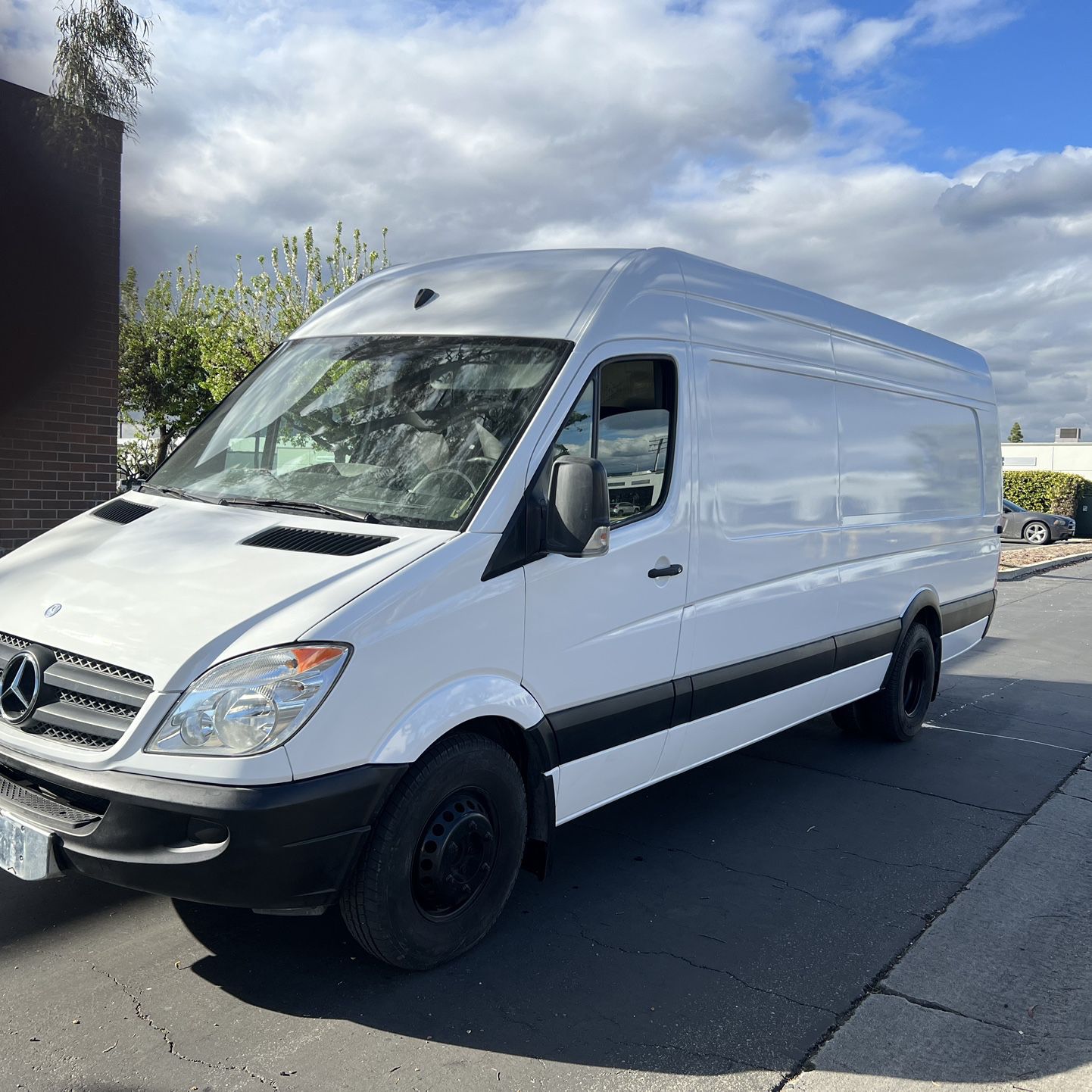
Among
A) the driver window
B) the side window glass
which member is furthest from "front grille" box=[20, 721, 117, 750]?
the side window glass

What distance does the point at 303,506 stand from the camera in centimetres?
387

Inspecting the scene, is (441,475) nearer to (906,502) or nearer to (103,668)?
(103,668)

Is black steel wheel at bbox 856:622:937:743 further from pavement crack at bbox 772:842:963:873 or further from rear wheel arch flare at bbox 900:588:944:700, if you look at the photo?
pavement crack at bbox 772:842:963:873

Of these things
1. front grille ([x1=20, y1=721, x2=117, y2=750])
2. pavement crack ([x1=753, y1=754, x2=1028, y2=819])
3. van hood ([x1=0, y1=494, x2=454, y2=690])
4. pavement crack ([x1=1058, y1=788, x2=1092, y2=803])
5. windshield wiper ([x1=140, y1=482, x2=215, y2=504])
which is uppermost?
windshield wiper ([x1=140, y1=482, x2=215, y2=504])

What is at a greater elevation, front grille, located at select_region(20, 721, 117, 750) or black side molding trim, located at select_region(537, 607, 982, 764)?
front grille, located at select_region(20, 721, 117, 750)

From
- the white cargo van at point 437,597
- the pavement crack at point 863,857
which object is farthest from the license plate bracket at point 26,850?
the pavement crack at point 863,857

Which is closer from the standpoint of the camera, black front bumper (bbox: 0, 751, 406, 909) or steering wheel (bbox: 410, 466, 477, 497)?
black front bumper (bbox: 0, 751, 406, 909)

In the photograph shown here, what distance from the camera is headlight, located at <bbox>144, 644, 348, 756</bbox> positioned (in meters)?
3.02

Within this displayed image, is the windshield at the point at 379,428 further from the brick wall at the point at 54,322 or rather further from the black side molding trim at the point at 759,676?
the brick wall at the point at 54,322

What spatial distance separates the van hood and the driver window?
2.59 feet

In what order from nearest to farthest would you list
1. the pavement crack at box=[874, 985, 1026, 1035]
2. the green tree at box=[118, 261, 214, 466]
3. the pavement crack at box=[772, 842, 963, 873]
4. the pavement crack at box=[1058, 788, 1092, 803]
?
the pavement crack at box=[874, 985, 1026, 1035], the pavement crack at box=[772, 842, 963, 873], the pavement crack at box=[1058, 788, 1092, 803], the green tree at box=[118, 261, 214, 466]

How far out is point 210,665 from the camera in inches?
120

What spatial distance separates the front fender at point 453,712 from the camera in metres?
3.25

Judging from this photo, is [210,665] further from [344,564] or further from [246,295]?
[246,295]
